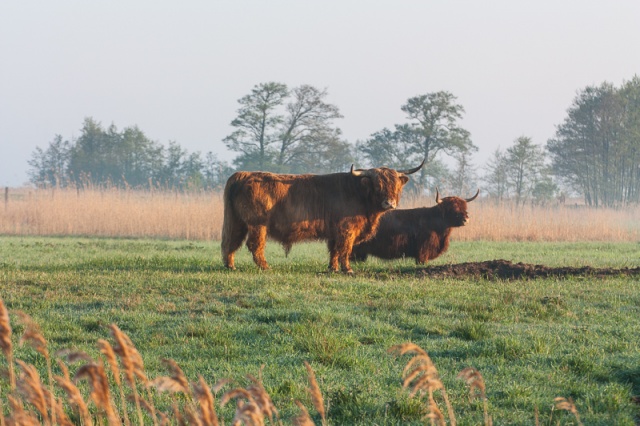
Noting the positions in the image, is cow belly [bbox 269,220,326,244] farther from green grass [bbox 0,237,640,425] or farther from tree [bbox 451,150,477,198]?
tree [bbox 451,150,477,198]

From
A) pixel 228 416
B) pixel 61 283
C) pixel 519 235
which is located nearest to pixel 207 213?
pixel 519 235

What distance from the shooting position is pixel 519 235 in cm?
2412

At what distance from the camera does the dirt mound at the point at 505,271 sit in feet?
41.1

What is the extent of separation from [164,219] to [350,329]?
1686 cm

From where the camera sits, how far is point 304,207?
13.2 metres

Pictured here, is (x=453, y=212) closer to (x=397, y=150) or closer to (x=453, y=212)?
(x=453, y=212)

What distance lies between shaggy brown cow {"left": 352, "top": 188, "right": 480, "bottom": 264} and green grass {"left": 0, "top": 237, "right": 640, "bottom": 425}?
2.10 metres

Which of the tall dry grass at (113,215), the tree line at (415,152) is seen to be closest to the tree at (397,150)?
the tree line at (415,152)

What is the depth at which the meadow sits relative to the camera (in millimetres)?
5445

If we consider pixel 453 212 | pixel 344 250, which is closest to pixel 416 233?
pixel 453 212

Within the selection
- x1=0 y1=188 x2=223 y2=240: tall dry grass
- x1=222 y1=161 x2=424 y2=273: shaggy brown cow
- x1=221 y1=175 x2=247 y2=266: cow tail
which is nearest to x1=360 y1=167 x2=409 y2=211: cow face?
x1=222 y1=161 x2=424 y2=273: shaggy brown cow

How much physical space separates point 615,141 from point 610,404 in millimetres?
53678

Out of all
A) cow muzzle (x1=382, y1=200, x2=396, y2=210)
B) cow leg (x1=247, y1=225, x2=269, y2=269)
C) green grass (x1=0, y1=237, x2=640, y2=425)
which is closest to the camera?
green grass (x1=0, y1=237, x2=640, y2=425)

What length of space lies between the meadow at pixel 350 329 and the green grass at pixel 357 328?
2cm
